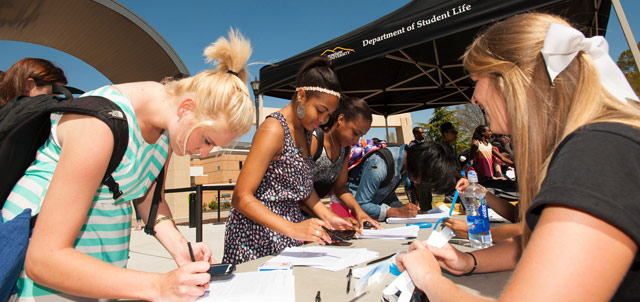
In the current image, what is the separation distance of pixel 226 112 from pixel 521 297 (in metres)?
1.00

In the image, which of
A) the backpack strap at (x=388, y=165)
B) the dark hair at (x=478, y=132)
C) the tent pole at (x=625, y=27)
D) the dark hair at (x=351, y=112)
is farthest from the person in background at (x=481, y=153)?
the dark hair at (x=351, y=112)

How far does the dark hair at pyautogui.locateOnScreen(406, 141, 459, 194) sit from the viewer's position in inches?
109

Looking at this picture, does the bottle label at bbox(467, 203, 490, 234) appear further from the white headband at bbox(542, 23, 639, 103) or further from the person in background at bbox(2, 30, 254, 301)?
the person in background at bbox(2, 30, 254, 301)

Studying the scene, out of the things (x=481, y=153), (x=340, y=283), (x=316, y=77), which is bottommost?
(x=340, y=283)

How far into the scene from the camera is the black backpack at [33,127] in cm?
86

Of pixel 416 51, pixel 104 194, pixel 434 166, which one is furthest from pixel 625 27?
pixel 104 194

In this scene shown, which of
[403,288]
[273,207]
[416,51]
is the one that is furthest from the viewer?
[416,51]

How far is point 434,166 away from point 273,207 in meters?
1.58

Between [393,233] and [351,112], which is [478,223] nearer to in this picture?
[393,233]

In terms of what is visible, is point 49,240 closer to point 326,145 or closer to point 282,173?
point 282,173

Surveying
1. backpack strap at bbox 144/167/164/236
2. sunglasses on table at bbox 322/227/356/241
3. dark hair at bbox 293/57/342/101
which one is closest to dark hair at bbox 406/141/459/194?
dark hair at bbox 293/57/342/101

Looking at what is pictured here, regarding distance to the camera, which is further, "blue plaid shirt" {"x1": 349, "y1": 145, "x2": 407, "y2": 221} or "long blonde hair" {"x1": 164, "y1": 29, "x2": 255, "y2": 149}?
"blue plaid shirt" {"x1": 349, "y1": 145, "x2": 407, "y2": 221}

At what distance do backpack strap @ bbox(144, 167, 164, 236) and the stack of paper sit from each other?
20.3 inches

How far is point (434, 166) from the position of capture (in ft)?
9.11
